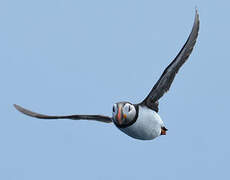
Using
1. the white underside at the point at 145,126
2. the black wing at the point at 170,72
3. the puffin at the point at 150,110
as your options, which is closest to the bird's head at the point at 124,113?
the puffin at the point at 150,110

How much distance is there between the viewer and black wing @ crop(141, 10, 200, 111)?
12.2 metres

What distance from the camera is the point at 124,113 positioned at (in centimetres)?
1152

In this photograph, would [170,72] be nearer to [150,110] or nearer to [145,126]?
[150,110]

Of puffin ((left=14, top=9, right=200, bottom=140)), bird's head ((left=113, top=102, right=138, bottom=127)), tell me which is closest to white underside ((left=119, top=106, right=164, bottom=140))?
puffin ((left=14, top=9, right=200, bottom=140))

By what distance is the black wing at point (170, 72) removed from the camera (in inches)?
482

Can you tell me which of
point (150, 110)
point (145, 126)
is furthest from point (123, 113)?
point (150, 110)

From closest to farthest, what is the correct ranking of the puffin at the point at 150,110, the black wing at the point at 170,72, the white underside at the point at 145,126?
the puffin at the point at 150,110 → the white underside at the point at 145,126 → the black wing at the point at 170,72

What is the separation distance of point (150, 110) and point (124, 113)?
142 cm

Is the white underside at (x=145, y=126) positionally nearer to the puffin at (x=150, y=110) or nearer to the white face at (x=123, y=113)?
the puffin at (x=150, y=110)

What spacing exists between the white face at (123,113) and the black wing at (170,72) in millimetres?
1095

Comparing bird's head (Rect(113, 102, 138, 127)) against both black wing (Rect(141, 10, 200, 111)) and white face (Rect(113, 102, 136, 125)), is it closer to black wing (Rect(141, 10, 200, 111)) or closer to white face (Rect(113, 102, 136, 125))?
white face (Rect(113, 102, 136, 125))

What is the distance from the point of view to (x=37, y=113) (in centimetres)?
1446

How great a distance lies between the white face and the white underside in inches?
11.9

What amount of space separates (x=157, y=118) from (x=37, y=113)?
146 inches
